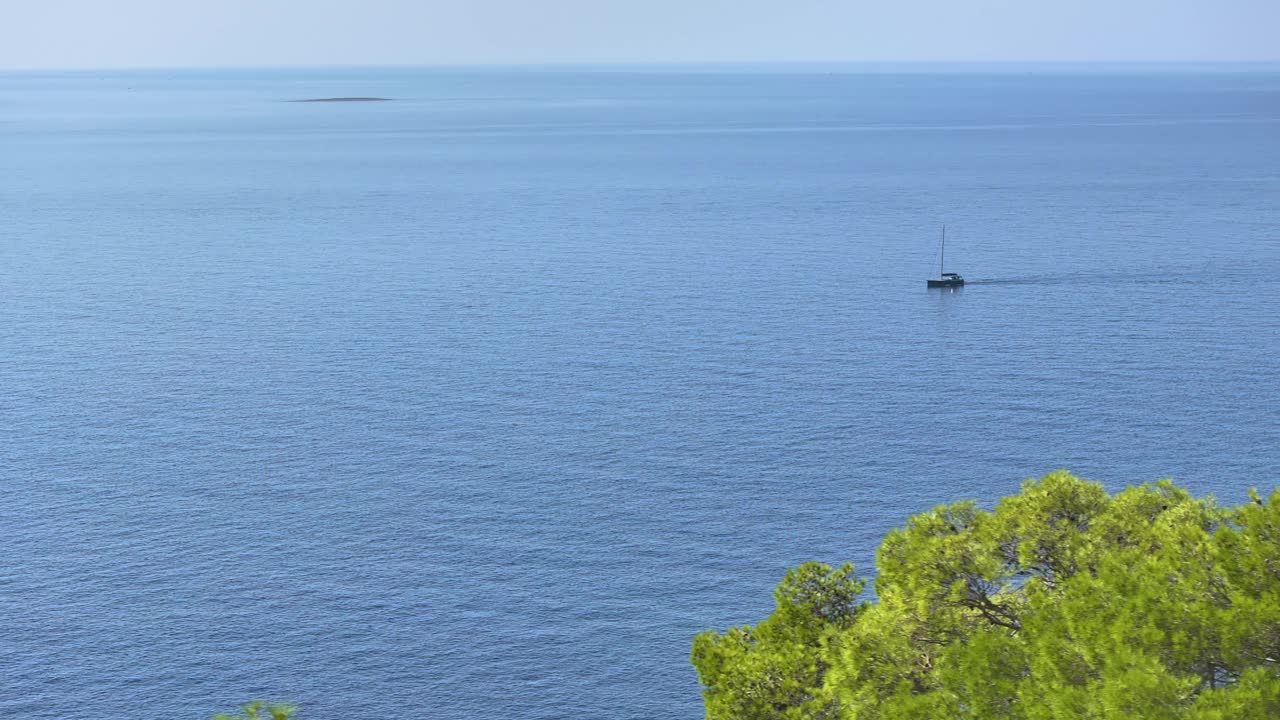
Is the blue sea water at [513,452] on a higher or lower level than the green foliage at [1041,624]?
higher

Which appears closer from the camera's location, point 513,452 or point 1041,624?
point 1041,624

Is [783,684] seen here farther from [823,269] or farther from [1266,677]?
[823,269]

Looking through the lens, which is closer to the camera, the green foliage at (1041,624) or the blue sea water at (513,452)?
the green foliage at (1041,624)

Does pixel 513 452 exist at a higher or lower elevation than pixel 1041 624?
higher

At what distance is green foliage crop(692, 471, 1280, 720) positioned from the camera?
34.8m

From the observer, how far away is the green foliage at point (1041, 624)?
34.8m

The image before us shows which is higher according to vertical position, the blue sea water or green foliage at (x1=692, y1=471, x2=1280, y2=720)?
the blue sea water

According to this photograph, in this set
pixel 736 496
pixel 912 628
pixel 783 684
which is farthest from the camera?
pixel 736 496

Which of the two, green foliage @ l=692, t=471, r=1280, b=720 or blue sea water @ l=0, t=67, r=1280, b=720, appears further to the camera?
blue sea water @ l=0, t=67, r=1280, b=720

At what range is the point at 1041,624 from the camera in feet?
125

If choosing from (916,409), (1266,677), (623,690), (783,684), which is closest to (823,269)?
(916,409)

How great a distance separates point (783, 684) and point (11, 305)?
148 meters

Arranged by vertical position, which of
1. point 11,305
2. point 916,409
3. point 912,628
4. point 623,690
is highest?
point 11,305

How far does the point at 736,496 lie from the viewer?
109 meters
